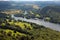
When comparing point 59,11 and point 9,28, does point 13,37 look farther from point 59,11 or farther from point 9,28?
point 59,11

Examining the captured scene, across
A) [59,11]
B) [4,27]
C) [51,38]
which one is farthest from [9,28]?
[59,11]

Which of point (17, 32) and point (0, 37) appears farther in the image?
point (17, 32)

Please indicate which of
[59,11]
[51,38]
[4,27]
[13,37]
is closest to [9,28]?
[4,27]

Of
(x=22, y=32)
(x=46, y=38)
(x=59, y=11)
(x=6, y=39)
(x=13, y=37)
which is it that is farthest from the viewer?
(x=59, y=11)

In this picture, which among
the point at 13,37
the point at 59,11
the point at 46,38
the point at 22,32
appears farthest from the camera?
the point at 59,11

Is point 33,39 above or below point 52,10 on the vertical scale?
above

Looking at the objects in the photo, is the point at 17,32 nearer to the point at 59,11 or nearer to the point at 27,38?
the point at 27,38

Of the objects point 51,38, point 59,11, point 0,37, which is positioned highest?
point 0,37

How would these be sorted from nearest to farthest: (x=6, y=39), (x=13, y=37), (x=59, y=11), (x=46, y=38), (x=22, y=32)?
(x=6, y=39)
(x=13, y=37)
(x=46, y=38)
(x=22, y=32)
(x=59, y=11)

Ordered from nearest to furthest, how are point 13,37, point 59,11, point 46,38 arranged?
point 13,37
point 46,38
point 59,11
